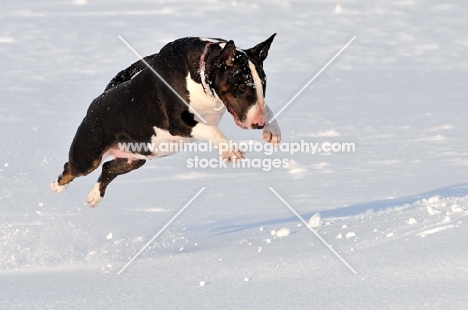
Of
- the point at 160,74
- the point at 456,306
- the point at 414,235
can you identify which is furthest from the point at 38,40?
the point at 456,306

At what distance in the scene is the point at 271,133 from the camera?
4.65 m

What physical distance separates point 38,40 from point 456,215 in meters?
8.72

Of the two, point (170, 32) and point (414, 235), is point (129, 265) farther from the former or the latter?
point (170, 32)

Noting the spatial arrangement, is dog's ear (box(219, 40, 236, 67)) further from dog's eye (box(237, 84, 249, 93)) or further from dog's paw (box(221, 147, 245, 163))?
dog's paw (box(221, 147, 245, 163))

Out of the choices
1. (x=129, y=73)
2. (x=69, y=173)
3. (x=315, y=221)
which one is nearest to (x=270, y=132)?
(x=315, y=221)

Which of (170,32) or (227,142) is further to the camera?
(170,32)

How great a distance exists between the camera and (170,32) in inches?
477

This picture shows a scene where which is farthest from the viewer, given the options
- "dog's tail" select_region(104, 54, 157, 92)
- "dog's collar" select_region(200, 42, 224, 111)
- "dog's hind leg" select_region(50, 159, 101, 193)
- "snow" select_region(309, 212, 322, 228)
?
"dog's hind leg" select_region(50, 159, 101, 193)

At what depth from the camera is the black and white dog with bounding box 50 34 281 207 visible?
14.2 feet

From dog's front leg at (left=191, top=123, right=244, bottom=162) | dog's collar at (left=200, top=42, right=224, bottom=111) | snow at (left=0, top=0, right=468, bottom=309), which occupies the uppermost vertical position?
dog's collar at (left=200, top=42, right=224, bottom=111)

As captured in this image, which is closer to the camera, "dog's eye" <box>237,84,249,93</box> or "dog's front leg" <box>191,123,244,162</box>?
"dog's eye" <box>237,84,249,93</box>

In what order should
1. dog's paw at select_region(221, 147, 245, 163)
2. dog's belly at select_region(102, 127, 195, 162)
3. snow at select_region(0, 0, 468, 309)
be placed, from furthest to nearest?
dog's belly at select_region(102, 127, 195, 162) < dog's paw at select_region(221, 147, 245, 163) < snow at select_region(0, 0, 468, 309)

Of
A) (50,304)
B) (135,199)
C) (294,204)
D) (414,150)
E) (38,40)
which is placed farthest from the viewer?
(38,40)

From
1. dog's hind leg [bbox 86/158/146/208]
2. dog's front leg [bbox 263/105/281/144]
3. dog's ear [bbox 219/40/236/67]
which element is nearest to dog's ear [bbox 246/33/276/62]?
dog's ear [bbox 219/40/236/67]
